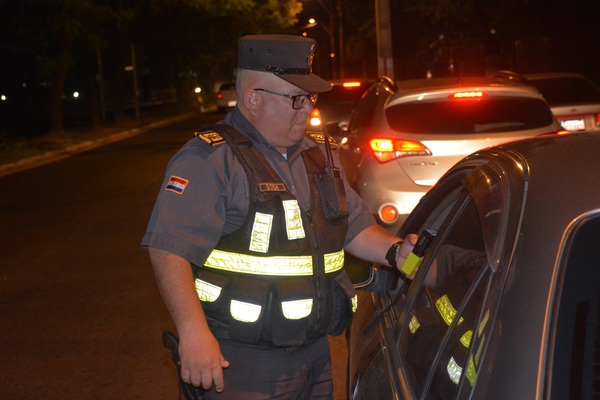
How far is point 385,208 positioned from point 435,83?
4.55 feet

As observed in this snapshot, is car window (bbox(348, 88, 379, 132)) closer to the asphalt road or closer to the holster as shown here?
the asphalt road

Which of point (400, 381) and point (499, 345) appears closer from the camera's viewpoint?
point (499, 345)

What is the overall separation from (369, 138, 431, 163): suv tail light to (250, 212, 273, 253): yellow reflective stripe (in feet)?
16.1

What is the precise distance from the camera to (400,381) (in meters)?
2.53

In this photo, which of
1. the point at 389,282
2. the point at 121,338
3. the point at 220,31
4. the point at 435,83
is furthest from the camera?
the point at 220,31

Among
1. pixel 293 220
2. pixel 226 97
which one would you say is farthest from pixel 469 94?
pixel 226 97

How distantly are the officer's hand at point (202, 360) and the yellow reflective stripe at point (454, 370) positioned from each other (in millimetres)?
818

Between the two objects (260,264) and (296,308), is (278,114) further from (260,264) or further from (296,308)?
(296,308)

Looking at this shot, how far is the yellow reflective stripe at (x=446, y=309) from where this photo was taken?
2564 mm

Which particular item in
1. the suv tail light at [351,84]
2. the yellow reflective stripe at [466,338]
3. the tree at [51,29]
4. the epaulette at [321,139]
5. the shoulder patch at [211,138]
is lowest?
the yellow reflective stripe at [466,338]

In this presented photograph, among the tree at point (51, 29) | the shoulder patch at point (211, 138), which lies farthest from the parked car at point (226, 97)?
the shoulder patch at point (211, 138)

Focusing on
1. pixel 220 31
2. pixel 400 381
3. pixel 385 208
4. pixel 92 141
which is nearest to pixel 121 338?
pixel 385 208

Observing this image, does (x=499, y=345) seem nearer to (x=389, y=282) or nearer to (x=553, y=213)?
(x=553, y=213)

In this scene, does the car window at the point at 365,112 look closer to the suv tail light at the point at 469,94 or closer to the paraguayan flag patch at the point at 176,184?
the suv tail light at the point at 469,94
